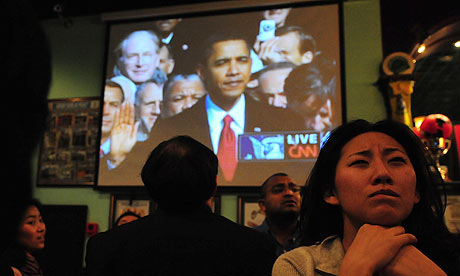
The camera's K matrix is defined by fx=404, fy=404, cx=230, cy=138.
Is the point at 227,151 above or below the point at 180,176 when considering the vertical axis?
above

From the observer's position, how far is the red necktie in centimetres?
353

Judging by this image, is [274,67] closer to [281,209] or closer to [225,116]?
[225,116]

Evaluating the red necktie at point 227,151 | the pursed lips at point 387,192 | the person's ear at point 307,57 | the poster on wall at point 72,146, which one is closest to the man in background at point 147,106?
the poster on wall at point 72,146

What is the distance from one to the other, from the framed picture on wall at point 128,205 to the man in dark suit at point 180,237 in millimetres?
2243

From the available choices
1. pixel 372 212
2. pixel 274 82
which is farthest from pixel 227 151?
pixel 372 212

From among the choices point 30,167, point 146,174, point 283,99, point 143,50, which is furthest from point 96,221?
point 30,167

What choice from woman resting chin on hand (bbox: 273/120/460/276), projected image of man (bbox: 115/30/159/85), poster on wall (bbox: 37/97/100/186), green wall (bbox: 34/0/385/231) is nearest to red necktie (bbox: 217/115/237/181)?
green wall (bbox: 34/0/385/231)

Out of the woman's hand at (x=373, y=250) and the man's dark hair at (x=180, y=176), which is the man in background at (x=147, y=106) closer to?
the man's dark hair at (x=180, y=176)

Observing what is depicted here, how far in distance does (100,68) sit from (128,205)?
1.45m

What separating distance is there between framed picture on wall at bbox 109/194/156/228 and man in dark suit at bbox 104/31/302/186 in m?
0.18

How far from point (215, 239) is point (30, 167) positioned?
112 centimetres

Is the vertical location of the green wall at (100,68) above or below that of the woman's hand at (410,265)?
above

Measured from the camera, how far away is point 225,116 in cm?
365

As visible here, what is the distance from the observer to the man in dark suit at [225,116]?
3531 mm
